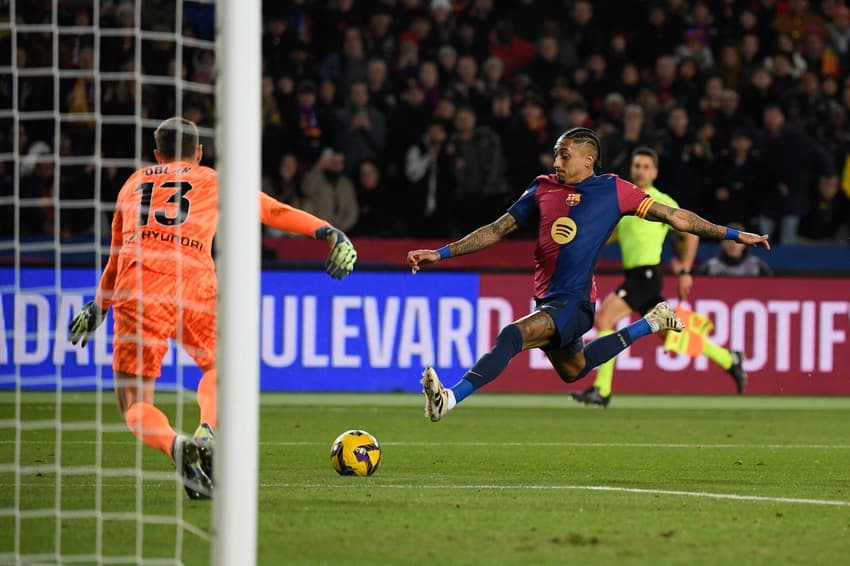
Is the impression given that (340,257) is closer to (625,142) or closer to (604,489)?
(604,489)

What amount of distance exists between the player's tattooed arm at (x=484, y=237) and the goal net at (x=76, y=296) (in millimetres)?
1915

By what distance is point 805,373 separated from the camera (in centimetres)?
1612

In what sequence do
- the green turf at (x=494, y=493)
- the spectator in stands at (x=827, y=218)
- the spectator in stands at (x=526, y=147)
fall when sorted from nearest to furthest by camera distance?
1. the green turf at (x=494, y=493)
2. the spectator in stands at (x=526, y=147)
3. the spectator in stands at (x=827, y=218)

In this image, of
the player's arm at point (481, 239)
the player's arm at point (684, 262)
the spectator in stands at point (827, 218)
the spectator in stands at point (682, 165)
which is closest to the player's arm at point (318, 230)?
the player's arm at point (481, 239)

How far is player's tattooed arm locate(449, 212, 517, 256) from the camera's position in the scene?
30.3ft

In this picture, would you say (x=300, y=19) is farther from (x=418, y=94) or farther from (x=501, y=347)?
(x=501, y=347)

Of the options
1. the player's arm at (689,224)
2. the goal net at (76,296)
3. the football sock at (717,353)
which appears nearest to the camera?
the goal net at (76,296)

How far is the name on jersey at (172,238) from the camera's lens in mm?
7926

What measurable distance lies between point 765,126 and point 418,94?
14.2 ft

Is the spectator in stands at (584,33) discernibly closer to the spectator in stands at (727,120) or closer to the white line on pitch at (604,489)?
the spectator in stands at (727,120)

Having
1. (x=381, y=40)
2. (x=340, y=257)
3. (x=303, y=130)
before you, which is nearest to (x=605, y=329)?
(x=303, y=130)

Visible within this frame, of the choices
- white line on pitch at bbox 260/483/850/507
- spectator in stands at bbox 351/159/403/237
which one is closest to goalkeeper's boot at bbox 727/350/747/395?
spectator in stands at bbox 351/159/403/237

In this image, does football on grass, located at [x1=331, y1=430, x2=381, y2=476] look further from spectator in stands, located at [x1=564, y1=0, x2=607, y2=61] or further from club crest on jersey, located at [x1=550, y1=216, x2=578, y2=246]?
spectator in stands, located at [x1=564, y1=0, x2=607, y2=61]

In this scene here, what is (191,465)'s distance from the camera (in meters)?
7.33
